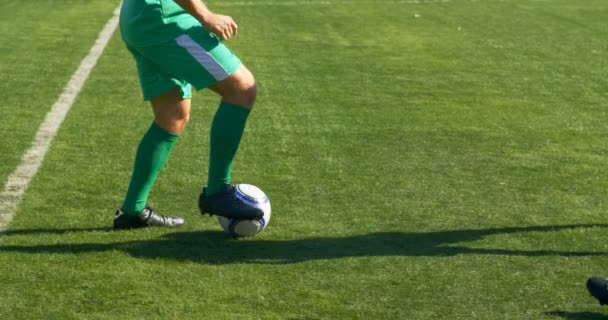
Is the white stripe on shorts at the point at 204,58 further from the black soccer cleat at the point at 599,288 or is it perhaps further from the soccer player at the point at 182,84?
the black soccer cleat at the point at 599,288

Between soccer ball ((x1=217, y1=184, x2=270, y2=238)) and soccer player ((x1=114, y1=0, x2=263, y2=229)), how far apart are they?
0.12 feet

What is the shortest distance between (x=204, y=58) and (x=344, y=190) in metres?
1.61

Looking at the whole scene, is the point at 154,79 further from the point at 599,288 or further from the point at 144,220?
the point at 599,288

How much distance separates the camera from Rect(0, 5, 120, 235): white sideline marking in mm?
6836

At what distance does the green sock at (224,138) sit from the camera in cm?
611

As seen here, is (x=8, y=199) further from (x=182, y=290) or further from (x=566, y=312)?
(x=566, y=312)

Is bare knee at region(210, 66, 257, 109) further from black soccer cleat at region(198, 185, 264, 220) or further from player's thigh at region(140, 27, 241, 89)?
black soccer cleat at region(198, 185, 264, 220)

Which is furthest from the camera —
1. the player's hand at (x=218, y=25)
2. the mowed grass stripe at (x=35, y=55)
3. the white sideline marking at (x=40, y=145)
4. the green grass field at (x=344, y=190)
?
the mowed grass stripe at (x=35, y=55)

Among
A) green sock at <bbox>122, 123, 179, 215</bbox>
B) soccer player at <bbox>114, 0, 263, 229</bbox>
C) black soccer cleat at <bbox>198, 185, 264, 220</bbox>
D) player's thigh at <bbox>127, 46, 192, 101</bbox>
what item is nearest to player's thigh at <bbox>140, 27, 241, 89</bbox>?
soccer player at <bbox>114, 0, 263, 229</bbox>

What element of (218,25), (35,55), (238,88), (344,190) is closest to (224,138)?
(238,88)

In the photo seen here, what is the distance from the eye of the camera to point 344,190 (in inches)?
287

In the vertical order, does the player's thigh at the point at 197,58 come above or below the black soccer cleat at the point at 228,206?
above

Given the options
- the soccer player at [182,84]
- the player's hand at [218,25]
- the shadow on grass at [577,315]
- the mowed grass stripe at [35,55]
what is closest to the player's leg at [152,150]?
the soccer player at [182,84]

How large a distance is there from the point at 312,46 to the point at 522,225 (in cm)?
835
